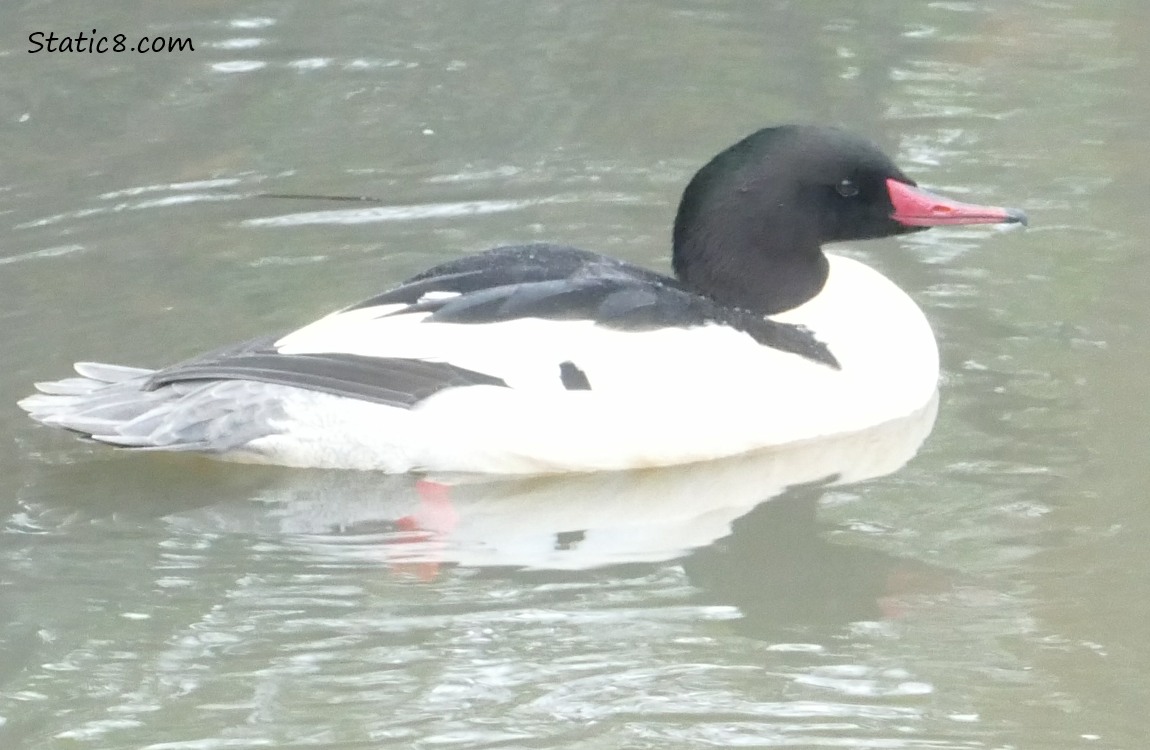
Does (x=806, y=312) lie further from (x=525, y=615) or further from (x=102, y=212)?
(x=102, y=212)

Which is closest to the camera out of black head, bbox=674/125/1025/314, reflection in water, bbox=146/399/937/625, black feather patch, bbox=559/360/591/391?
reflection in water, bbox=146/399/937/625

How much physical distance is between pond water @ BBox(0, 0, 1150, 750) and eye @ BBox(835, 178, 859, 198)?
78 cm

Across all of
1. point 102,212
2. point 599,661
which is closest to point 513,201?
point 102,212

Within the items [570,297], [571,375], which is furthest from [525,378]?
[570,297]

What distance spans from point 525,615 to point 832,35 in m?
5.58

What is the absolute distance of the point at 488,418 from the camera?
18.4 ft

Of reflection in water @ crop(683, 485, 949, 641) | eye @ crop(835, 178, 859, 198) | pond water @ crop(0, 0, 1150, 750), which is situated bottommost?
reflection in water @ crop(683, 485, 949, 641)

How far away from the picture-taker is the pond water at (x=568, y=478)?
4457 mm

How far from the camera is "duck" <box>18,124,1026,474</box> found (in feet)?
18.4

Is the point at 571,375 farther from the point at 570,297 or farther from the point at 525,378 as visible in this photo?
the point at 570,297

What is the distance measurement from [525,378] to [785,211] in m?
1.08

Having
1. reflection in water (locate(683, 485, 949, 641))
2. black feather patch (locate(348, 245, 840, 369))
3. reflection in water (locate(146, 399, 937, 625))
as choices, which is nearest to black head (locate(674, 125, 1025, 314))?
black feather patch (locate(348, 245, 840, 369))

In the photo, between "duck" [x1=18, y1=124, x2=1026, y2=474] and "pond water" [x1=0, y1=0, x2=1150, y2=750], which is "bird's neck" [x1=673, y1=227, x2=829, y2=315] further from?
"pond water" [x1=0, y1=0, x2=1150, y2=750]

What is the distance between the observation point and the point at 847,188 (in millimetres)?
6078
